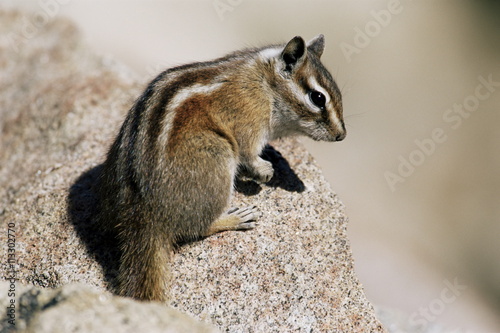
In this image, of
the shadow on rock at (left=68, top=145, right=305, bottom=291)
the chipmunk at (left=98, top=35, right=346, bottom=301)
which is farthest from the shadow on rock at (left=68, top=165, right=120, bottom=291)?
the chipmunk at (left=98, top=35, right=346, bottom=301)

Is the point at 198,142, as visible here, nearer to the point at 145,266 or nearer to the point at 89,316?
the point at 145,266

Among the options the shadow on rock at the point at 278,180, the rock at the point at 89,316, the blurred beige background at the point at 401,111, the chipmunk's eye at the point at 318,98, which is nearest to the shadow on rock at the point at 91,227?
the shadow on rock at the point at 278,180

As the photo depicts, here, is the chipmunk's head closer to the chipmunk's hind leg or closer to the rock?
the chipmunk's hind leg

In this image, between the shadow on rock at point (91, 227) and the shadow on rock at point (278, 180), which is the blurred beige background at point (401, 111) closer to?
the shadow on rock at point (278, 180)

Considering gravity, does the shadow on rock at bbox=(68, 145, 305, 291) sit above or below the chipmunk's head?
below

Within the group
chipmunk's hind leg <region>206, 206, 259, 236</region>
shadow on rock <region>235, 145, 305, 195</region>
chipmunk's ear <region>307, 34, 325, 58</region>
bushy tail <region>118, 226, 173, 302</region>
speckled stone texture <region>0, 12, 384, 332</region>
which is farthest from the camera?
chipmunk's ear <region>307, 34, 325, 58</region>

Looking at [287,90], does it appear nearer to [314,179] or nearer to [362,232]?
[314,179]

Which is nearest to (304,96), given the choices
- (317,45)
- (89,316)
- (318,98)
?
(318,98)

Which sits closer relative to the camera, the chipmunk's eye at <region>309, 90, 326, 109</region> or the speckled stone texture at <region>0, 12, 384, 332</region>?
the speckled stone texture at <region>0, 12, 384, 332</region>
